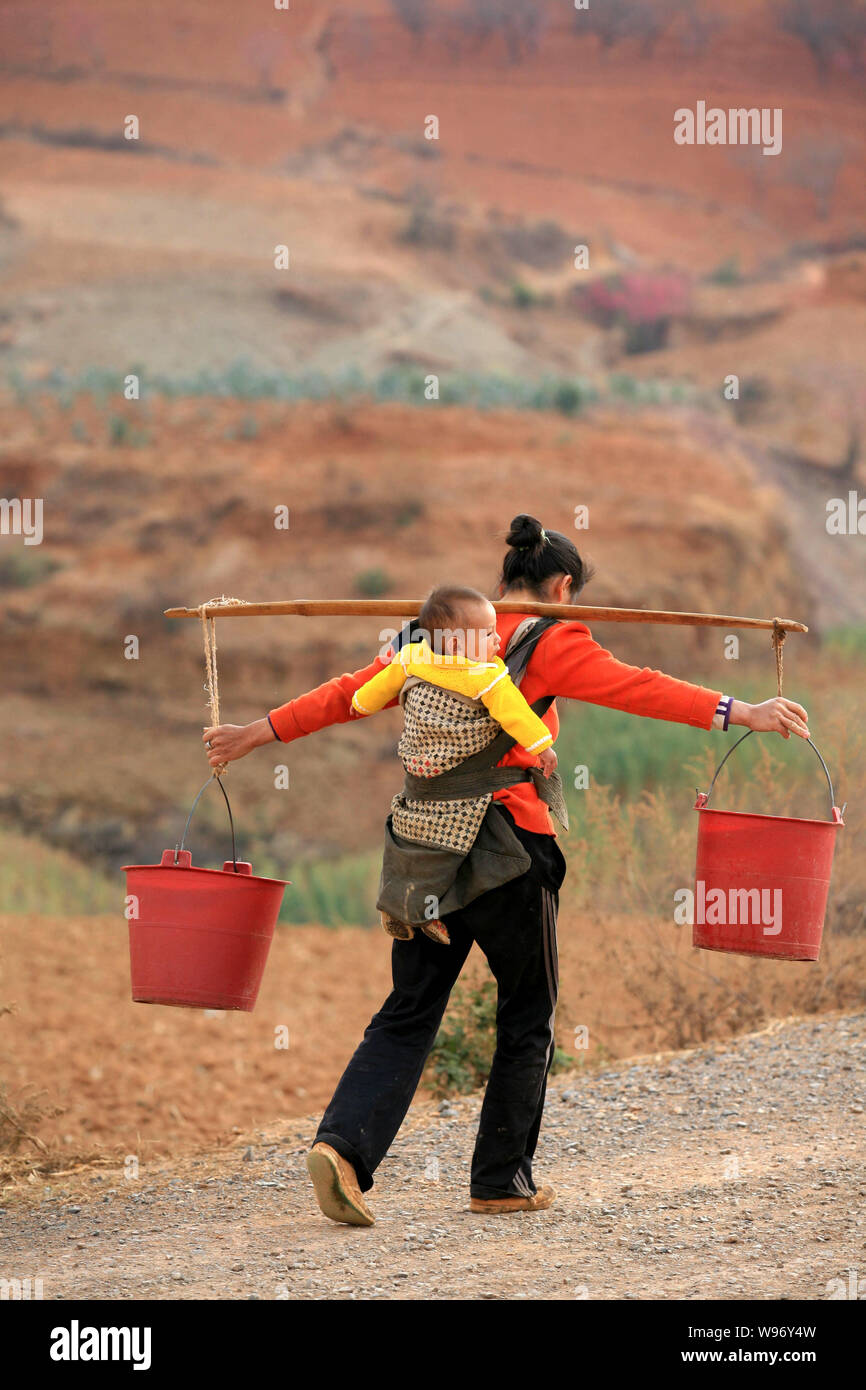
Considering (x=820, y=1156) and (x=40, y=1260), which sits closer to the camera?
(x=40, y=1260)

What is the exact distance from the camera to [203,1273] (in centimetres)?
329

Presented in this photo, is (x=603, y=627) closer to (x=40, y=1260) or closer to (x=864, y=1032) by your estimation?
(x=864, y=1032)

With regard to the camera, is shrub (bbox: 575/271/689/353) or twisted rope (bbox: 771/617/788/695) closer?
twisted rope (bbox: 771/617/788/695)

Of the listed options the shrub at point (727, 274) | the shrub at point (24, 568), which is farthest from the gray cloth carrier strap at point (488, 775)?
the shrub at point (727, 274)

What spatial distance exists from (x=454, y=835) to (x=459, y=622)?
520 mm

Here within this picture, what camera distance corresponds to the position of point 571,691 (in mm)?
3537

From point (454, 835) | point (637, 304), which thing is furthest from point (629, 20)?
point (454, 835)

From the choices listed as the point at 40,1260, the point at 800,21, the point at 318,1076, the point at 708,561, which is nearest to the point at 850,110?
the point at 800,21

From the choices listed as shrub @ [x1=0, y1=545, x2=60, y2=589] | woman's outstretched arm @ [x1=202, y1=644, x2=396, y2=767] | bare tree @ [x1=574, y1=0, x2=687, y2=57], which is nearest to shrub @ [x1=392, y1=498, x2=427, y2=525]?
shrub @ [x1=0, y1=545, x2=60, y2=589]

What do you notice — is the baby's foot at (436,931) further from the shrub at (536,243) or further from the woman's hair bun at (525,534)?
the shrub at (536,243)

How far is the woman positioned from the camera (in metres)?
3.48

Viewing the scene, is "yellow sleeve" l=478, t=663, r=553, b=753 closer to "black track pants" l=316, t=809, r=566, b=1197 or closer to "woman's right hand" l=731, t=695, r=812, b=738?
"black track pants" l=316, t=809, r=566, b=1197

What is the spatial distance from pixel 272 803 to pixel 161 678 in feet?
5.60

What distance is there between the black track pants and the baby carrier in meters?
0.08
